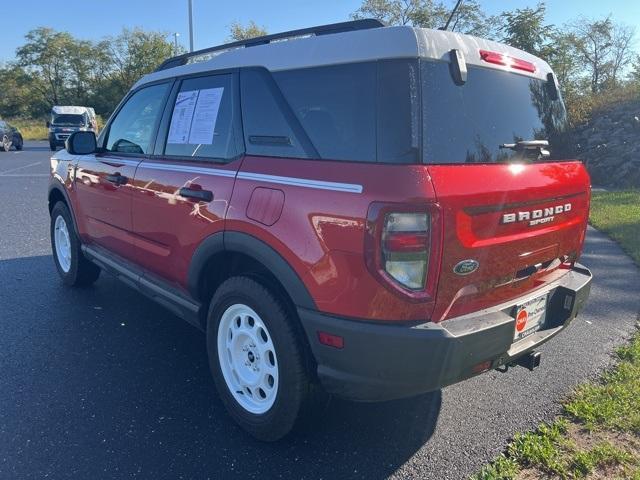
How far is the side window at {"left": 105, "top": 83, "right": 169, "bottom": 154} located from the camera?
3547 millimetres

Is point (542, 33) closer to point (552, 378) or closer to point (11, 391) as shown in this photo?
point (552, 378)

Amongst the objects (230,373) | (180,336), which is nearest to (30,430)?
(230,373)

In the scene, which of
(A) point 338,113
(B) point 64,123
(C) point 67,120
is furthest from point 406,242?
(C) point 67,120

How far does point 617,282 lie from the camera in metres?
5.30

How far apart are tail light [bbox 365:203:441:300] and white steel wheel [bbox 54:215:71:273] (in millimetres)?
4003

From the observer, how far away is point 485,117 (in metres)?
2.36

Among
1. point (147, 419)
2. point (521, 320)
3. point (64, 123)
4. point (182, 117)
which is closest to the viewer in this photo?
point (521, 320)

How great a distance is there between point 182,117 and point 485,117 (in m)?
1.93

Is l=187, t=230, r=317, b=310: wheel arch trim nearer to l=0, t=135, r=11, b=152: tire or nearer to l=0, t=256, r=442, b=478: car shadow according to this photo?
l=0, t=256, r=442, b=478: car shadow

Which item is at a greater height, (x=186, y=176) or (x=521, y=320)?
(x=186, y=176)

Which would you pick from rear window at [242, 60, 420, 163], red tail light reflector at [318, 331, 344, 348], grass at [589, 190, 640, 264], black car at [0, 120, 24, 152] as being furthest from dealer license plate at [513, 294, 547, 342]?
black car at [0, 120, 24, 152]

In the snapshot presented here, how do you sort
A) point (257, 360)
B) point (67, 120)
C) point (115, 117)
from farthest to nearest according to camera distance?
point (67, 120) → point (115, 117) → point (257, 360)

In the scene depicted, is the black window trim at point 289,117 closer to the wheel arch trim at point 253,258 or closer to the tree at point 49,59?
the wheel arch trim at point 253,258

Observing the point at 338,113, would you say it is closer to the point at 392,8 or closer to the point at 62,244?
the point at 62,244
